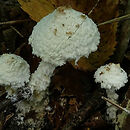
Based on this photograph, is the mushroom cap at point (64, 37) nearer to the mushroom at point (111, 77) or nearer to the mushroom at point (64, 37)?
the mushroom at point (64, 37)

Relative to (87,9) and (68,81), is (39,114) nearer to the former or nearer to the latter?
(68,81)

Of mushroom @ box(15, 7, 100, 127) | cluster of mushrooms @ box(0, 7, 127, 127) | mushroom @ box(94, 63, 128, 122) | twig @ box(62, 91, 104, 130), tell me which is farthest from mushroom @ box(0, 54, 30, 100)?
mushroom @ box(94, 63, 128, 122)

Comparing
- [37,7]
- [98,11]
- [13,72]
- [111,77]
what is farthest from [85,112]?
[37,7]

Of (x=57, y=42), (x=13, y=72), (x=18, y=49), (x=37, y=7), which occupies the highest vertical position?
(x=57, y=42)

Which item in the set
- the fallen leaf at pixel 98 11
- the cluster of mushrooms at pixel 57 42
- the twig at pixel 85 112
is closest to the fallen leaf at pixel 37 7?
the fallen leaf at pixel 98 11

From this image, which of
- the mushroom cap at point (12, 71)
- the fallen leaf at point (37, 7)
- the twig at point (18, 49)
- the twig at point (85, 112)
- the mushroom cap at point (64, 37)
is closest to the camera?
the mushroom cap at point (64, 37)

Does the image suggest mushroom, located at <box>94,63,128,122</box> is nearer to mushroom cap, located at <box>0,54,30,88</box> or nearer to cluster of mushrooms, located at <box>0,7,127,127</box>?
cluster of mushrooms, located at <box>0,7,127,127</box>

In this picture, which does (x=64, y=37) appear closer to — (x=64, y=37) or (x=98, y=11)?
(x=64, y=37)
